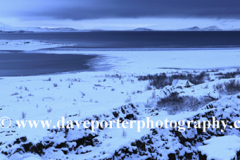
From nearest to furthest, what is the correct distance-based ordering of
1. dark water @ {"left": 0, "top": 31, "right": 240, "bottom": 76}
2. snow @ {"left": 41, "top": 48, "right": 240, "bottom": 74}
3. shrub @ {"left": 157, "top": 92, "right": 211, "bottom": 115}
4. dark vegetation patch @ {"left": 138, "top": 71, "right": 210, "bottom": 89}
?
1. shrub @ {"left": 157, "top": 92, "right": 211, "bottom": 115}
2. dark vegetation patch @ {"left": 138, "top": 71, "right": 210, "bottom": 89}
3. dark water @ {"left": 0, "top": 31, "right": 240, "bottom": 76}
4. snow @ {"left": 41, "top": 48, "right": 240, "bottom": 74}

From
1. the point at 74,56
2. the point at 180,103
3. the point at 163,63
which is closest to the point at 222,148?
the point at 180,103

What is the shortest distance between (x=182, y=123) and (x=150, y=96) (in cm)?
313

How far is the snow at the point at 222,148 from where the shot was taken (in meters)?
4.38

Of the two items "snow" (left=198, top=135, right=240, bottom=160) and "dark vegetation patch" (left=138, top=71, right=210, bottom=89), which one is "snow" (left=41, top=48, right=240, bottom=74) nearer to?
"dark vegetation patch" (left=138, top=71, right=210, bottom=89)

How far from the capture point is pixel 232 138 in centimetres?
500

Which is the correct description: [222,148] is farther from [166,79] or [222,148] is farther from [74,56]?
[74,56]

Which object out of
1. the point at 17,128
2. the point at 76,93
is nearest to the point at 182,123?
the point at 17,128

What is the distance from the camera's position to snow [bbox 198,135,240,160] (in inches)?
173

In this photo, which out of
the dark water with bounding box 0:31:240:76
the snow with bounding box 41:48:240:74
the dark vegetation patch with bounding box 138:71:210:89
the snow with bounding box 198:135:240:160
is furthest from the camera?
the snow with bounding box 41:48:240:74

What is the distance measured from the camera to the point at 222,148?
4.61m

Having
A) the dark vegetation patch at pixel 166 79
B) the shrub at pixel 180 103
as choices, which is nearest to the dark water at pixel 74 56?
the dark vegetation patch at pixel 166 79

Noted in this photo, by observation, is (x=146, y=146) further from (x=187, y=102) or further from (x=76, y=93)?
(x=76, y=93)

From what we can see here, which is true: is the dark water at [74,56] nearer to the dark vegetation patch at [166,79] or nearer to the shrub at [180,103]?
the dark vegetation patch at [166,79]

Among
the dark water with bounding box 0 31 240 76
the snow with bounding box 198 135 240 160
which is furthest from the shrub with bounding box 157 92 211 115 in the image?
the dark water with bounding box 0 31 240 76
